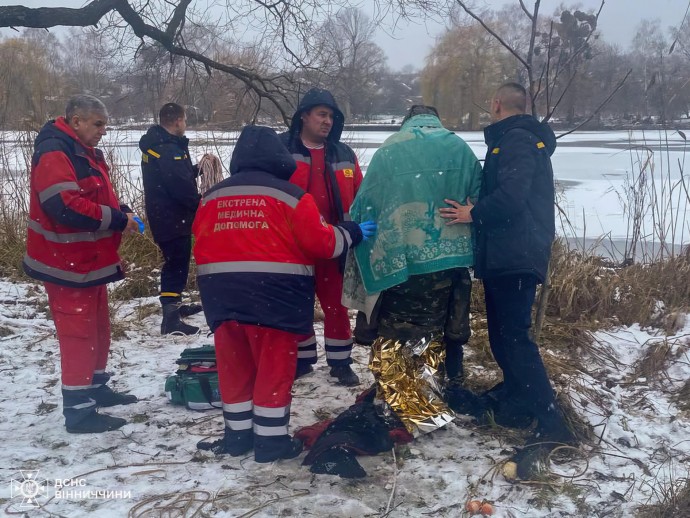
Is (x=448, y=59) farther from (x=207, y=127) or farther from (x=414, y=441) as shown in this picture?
(x=414, y=441)

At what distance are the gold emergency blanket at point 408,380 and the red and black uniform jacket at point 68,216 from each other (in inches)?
65.3

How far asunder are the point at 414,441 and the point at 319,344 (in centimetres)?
184

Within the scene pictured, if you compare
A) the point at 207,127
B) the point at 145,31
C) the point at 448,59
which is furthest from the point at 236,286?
the point at 448,59

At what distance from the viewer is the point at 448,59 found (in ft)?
68.6

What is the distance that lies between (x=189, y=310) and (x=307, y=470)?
10.1 ft

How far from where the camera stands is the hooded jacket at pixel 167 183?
5.07 meters

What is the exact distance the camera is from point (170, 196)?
16.9ft

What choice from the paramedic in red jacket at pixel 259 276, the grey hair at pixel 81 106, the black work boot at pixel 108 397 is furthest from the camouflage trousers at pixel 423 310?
the grey hair at pixel 81 106

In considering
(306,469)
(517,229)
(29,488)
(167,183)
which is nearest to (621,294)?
(517,229)

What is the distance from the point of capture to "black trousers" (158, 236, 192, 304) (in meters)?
5.33

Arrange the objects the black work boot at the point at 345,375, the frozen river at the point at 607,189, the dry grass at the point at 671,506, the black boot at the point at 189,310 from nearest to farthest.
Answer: the dry grass at the point at 671,506
the black work boot at the point at 345,375
the black boot at the point at 189,310
the frozen river at the point at 607,189

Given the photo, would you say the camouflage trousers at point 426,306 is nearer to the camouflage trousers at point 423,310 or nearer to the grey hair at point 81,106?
the camouflage trousers at point 423,310

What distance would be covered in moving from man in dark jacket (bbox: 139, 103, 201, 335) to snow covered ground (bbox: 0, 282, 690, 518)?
1153mm

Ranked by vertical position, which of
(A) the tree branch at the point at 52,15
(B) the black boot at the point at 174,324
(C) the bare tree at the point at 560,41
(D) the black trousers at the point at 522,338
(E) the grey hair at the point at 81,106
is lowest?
(B) the black boot at the point at 174,324
